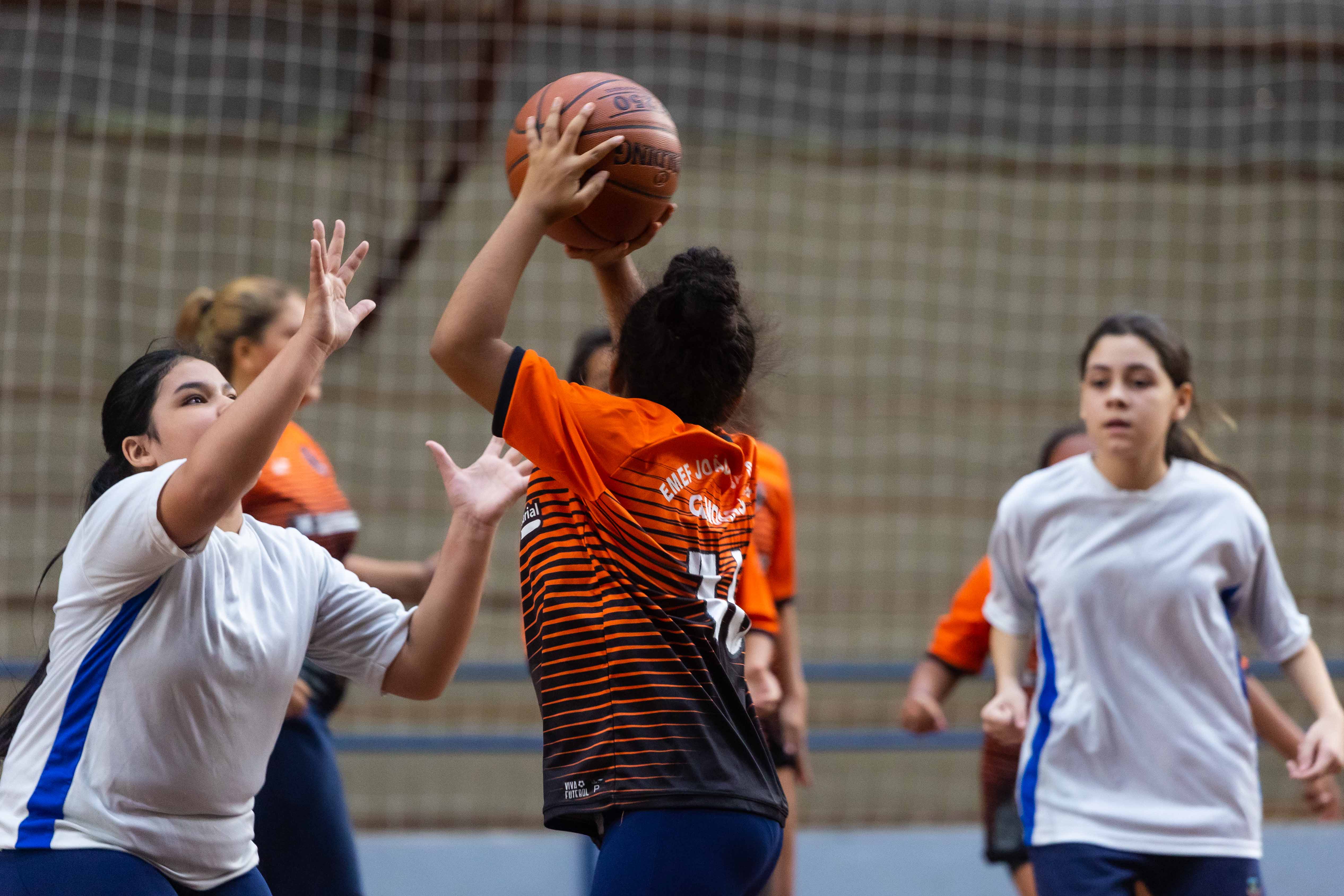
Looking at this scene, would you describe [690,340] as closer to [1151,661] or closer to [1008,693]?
[1008,693]

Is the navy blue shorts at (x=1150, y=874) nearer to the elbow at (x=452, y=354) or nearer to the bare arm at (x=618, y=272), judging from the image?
the bare arm at (x=618, y=272)

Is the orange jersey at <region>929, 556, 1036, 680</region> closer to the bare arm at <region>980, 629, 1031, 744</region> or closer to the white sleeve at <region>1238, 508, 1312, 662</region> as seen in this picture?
the bare arm at <region>980, 629, 1031, 744</region>

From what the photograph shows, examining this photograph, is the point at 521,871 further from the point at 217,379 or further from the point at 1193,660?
the point at 217,379

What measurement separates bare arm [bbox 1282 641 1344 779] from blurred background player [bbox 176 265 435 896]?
5.40 feet

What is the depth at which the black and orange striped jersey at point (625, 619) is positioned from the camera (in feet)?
5.57

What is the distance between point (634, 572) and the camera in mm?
1741

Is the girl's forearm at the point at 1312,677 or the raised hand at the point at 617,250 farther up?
the raised hand at the point at 617,250

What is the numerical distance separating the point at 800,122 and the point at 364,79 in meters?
2.42

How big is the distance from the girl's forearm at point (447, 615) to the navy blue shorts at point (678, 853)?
0.40m

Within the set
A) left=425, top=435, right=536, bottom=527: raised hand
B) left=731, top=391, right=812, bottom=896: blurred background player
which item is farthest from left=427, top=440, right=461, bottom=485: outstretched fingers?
left=731, top=391, right=812, bottom=896: blurred background player

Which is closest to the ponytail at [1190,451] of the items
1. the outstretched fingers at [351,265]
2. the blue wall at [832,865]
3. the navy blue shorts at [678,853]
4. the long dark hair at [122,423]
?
the navy blue shorts at [678,853]

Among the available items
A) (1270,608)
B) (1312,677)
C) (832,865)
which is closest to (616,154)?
(1270,608)

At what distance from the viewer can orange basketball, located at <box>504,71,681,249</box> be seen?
191 centimetres

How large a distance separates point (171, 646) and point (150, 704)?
78 millimetres
